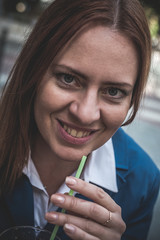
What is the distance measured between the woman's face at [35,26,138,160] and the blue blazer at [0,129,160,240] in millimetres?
400

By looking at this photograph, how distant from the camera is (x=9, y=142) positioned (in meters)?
1.51

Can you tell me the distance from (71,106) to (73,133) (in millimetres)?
148

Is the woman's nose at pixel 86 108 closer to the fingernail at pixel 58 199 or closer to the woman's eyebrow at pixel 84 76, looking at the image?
the woman's eyebrow at pixel 84 76

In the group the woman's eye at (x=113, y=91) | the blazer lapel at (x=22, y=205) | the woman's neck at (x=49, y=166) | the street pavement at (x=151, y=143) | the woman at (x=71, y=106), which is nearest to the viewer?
the woman at (x=71, y=106)

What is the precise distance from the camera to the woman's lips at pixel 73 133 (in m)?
1.29

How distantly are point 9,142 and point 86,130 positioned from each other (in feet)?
1.51

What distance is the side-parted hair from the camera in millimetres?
1229

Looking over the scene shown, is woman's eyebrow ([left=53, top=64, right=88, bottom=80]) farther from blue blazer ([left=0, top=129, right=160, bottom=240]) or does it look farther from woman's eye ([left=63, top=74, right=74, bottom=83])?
blue blazer ([left=0, top=129, right=160, bottom=240])

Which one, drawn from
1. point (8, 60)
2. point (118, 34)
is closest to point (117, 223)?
point (118, 34)

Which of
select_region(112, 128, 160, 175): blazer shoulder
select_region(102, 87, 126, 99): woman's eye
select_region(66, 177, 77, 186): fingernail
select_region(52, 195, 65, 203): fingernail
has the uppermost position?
select_region(102, 87, 126, 99): woman's eye

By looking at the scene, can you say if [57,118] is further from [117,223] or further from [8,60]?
[8,60]

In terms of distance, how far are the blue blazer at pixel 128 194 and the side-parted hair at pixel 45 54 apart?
88 millimetres

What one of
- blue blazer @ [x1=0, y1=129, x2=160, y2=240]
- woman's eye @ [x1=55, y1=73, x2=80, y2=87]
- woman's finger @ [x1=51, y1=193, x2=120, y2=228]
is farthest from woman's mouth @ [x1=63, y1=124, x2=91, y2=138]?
blue blazer @ [x1=0, y1=129, x2=160, y2=240]

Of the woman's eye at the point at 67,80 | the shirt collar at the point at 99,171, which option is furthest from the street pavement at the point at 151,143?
the woman's eye at the point at 67,80
